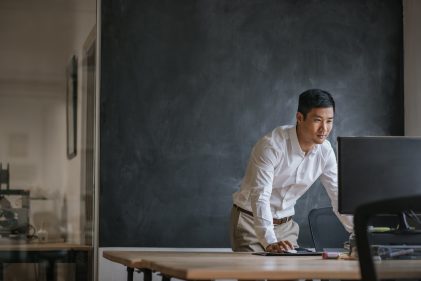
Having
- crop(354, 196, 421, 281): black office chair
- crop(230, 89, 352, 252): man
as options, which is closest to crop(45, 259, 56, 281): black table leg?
crop(230, 89, 352, 252): man

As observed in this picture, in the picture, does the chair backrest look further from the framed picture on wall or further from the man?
the framed picture on wall

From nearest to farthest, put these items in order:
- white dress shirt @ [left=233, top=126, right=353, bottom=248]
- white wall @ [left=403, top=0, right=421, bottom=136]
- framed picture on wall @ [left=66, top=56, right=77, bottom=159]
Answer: white dress shirt @ [left=233, top=126, right=353, bottom=248], framed picture on wall @ [left=66, top=56, right=77, bottom=159], white wall @ [left=403, top=0, right=421, bottom=136]

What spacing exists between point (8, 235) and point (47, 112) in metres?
0.85

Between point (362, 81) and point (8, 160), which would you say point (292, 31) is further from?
point (8, 160)

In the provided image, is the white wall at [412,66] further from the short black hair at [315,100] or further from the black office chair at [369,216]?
the black office chair at [369,216]

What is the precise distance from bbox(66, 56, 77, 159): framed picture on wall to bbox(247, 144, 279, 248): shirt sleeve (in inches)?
66.6

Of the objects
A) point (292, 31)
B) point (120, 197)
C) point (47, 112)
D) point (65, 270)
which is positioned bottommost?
point (65, 270)

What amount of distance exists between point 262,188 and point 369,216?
2.00 meters

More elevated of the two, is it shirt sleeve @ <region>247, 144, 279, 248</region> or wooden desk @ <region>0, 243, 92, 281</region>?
shirt sleeve @ <region>247, 144, 279, 248</region>

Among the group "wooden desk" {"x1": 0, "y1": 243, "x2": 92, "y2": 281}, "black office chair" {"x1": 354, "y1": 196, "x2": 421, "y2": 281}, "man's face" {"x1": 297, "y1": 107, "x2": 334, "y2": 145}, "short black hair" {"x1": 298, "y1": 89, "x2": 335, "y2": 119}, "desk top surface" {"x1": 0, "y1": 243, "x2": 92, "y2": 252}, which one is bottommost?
"wooden desk" {"x1": 0, "y1": 243, "x2": 92, "y2": 281}

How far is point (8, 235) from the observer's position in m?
5.49

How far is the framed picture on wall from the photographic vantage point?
5664 mm

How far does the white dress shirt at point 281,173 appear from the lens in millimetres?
4125

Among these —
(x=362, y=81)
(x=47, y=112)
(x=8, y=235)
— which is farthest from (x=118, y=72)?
(x=362, y=81)
